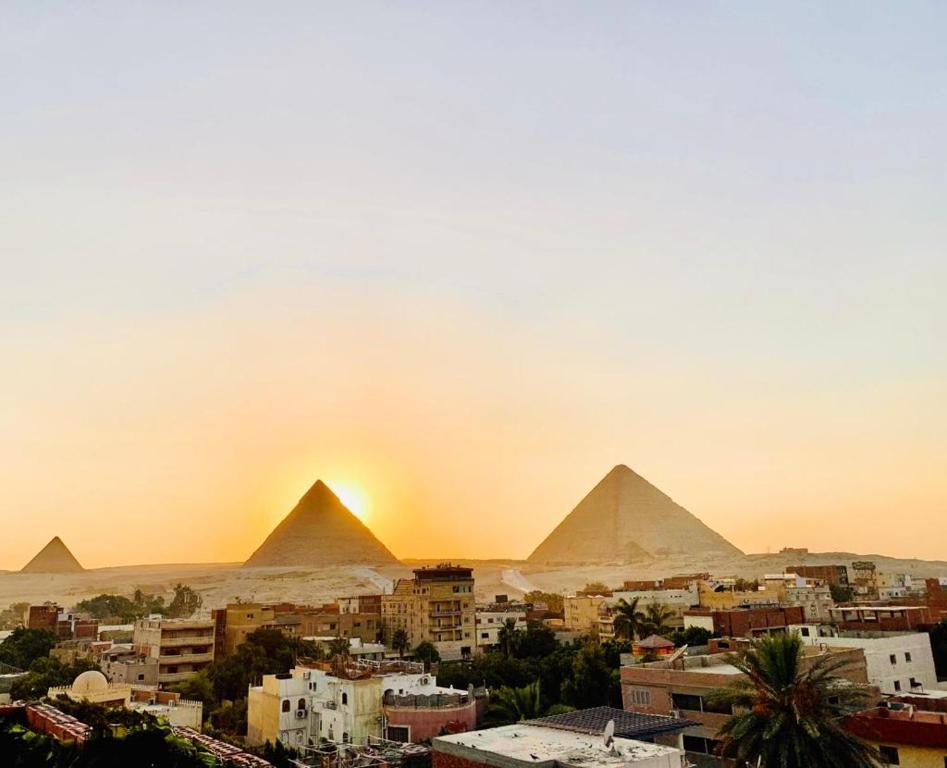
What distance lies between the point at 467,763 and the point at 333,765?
1507 cm

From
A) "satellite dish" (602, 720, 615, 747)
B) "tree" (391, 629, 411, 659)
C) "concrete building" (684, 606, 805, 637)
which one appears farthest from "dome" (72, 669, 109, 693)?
"tree" (391, 629, 411, 659)

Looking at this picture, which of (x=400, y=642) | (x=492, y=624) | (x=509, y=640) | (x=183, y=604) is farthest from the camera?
(x=183, y=604)

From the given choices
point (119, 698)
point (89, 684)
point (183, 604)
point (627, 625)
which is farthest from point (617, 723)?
point (183, 604)

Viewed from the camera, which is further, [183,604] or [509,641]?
[183,604]

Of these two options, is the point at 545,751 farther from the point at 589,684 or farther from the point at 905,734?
the point at 589,684

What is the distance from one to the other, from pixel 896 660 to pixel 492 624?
1899 inches

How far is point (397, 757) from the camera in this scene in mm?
29812

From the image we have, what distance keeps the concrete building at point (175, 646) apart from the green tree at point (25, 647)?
27.3 feet

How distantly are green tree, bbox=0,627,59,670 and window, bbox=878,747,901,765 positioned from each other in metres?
57.0

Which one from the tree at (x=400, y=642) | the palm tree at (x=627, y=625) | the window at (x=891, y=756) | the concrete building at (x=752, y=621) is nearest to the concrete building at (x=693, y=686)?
the window at (x=891, y=756)

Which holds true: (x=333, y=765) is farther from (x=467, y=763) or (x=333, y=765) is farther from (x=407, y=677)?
(x=467, y=763)

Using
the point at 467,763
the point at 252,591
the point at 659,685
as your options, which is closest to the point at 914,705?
the point at 659,685

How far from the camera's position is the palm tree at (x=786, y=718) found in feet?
55.0

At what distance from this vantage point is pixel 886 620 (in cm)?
5038
